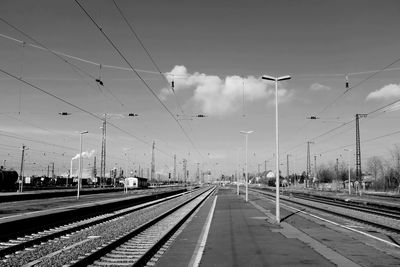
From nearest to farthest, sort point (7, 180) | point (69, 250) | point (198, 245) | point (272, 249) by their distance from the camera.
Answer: point (69, 250)
point (272, 249)
point (198, 245)
point (7, 180)

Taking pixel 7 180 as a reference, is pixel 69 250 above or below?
below

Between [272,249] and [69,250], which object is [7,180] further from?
[272,249]

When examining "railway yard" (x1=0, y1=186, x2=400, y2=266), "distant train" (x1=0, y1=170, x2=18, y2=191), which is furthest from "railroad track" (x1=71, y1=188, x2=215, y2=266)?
"distant train" (x1=0, y1=170, x2=18, y2=191)

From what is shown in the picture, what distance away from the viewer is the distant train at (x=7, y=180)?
7531 cm

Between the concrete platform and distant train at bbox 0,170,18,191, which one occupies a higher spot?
distant train at bbox 0,170,18,191

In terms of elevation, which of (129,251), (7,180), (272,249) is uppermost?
(7,180)

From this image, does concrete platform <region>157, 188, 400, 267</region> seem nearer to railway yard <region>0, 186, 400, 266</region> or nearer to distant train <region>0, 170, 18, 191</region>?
railway yard <region>0, 186, 400, 266</region>

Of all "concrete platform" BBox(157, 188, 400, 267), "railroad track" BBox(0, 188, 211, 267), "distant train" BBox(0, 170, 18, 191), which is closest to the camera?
"railroad track" BBox(0, 188, 211, 267)

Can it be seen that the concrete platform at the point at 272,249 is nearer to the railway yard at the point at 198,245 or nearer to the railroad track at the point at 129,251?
the railway yard at the point at 198,245

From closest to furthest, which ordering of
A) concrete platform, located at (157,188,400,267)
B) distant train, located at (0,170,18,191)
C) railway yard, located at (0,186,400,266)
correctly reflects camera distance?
concrete platform, located at (157,188,400,267)
railway yard, located at (0,186,400,266)
distant train, located at (0,170,18,191)

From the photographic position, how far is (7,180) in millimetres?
76250

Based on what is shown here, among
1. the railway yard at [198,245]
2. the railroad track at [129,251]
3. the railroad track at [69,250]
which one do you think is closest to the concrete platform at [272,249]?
the railway yard at [198,245]

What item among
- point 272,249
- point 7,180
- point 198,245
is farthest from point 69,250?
point 7,180

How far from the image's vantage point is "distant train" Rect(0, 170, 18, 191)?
247ft
